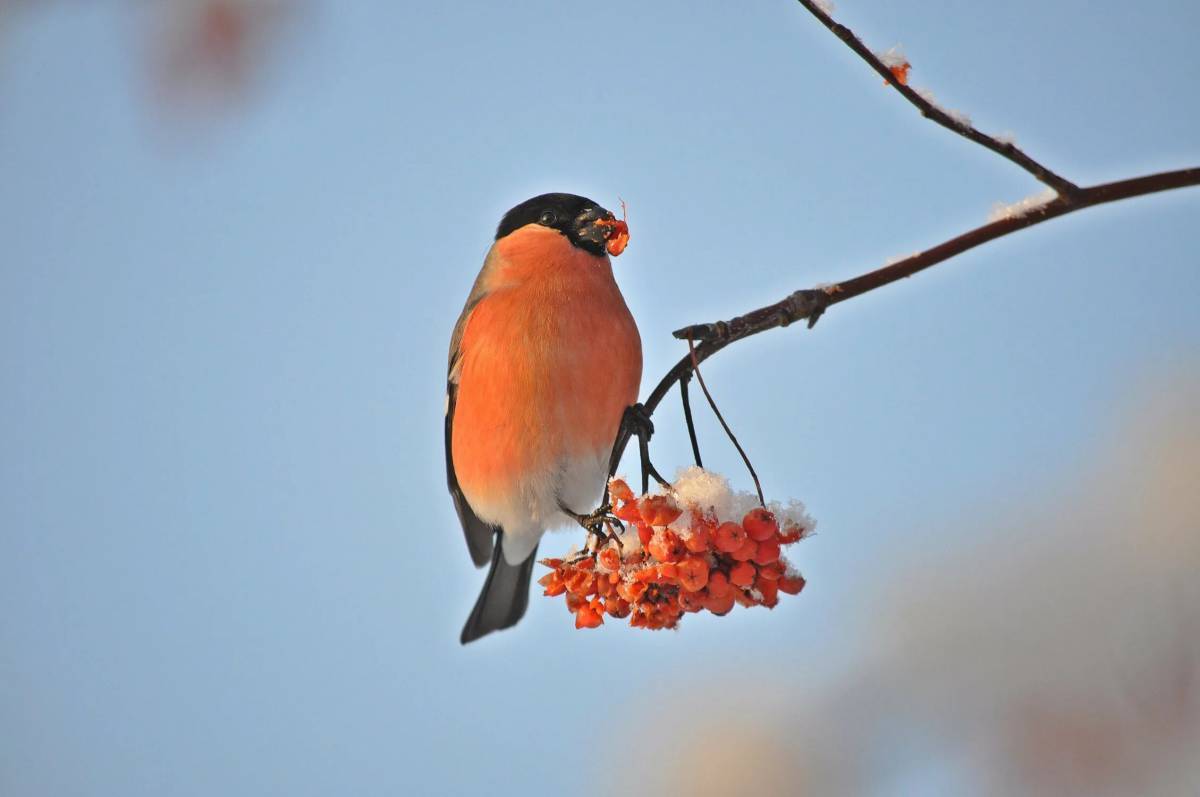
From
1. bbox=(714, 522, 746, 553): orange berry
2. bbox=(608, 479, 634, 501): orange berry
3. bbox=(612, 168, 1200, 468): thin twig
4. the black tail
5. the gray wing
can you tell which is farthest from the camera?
the black tail

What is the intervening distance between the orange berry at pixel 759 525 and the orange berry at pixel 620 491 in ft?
0.62

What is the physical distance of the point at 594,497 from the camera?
3.17 metres

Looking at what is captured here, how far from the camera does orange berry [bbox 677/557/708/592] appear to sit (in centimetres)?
161

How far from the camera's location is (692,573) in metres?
1.61

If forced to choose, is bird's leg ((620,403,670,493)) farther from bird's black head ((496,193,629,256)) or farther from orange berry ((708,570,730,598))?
bird's black head ((496,193,629,256))

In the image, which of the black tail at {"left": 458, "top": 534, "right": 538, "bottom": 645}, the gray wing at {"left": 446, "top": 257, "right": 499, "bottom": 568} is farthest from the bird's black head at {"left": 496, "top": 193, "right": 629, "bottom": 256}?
the black tail at {"left": 458, "top": 534, "right": 538, "bottom": 645}

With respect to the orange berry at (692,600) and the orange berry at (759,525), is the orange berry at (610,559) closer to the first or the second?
the orange berry at (692,600)

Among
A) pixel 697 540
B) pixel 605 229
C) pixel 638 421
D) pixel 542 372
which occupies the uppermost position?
pixel 605 229

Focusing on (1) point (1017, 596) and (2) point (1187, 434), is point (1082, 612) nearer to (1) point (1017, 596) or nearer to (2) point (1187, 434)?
(1) point (1017, 596)

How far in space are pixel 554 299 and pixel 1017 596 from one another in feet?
6.25

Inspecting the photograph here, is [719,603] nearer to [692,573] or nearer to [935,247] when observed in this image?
[692,573]

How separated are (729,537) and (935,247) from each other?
1.76 feet

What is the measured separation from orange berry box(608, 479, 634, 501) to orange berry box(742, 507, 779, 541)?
0.62ft

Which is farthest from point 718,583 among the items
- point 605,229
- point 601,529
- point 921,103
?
point 605,229
